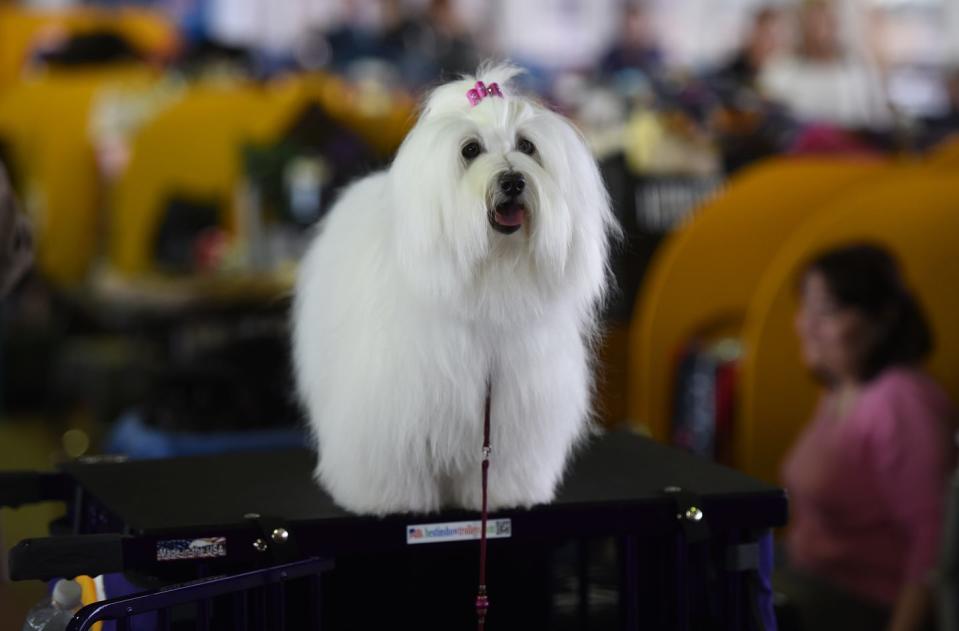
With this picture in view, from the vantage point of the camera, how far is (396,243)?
1.61 metres

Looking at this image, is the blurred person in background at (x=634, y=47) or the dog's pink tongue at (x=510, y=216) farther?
the blurred person in background at (x=634, y=47)

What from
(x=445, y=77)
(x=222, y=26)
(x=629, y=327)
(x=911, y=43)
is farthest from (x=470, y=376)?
(x=222, y=26)

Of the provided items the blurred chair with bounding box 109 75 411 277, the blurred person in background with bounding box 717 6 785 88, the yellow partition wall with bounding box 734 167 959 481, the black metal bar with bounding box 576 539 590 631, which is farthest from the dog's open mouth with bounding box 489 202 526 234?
the blurred person in background with bounding box 717 6 785 88

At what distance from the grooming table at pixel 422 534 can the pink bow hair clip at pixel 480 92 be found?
0.52m

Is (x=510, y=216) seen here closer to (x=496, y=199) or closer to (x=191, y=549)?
(x=496, y=199)

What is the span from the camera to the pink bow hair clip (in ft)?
5.29

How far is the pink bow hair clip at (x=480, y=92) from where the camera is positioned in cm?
161

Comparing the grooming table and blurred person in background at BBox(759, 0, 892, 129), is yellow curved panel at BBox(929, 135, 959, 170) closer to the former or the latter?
the grooming table

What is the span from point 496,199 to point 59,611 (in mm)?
797

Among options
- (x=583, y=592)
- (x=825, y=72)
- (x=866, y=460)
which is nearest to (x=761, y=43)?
(x=825, y=72)

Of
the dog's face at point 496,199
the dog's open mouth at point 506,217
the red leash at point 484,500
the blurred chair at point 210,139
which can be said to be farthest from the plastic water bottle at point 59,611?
the blurred chair at point 210,139

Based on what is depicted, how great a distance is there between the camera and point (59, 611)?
1.73 meters

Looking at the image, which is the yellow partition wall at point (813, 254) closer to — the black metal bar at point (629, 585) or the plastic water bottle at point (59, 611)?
the black metal bar at point (629, 585)

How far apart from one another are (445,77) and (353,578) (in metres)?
0.81
